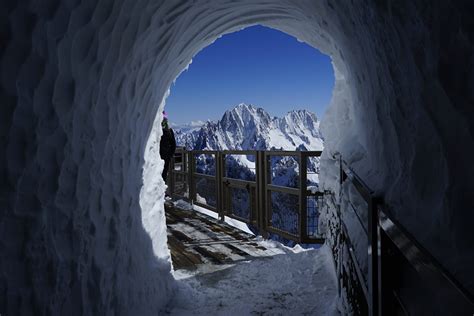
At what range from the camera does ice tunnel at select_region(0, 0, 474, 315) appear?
100 cm

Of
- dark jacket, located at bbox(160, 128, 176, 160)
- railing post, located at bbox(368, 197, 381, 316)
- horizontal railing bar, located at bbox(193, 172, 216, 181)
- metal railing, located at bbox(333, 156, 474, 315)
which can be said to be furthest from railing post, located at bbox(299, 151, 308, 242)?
railing post, located at bbox(368, 197, 381, 316)

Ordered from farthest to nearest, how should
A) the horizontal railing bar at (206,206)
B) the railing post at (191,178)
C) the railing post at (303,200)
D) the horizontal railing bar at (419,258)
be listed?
the railing post at (191,178) < the horizontal railing bar at (206,206) < the railing post at (303,200) < the horizontal railing bar at (419,258)

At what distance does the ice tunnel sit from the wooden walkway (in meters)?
2.05

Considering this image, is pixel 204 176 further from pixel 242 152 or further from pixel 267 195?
pixel 267 195

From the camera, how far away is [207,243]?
602 cm

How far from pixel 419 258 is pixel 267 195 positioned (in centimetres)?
531

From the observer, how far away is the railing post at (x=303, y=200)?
5582 mm

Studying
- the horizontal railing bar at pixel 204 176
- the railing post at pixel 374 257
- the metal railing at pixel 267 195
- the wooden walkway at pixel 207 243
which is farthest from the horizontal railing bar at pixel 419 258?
the horizontal railing bar at pixel 204 176

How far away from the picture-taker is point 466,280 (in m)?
0.90

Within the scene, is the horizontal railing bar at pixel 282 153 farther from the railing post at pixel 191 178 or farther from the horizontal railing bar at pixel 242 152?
the railing post at pixel 191 178

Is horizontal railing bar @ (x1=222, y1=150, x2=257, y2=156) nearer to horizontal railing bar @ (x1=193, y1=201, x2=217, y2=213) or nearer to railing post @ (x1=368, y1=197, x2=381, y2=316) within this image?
horizontal railing bar @ (x1=193, y1=201, x2=217, y2=213)

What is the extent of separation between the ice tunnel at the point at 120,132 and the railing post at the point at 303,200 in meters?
2.49

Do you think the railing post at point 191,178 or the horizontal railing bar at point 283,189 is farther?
the railing post at point 191,178

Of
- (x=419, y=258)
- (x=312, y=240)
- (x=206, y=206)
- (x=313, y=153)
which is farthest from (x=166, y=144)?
(x=419, y=258)
